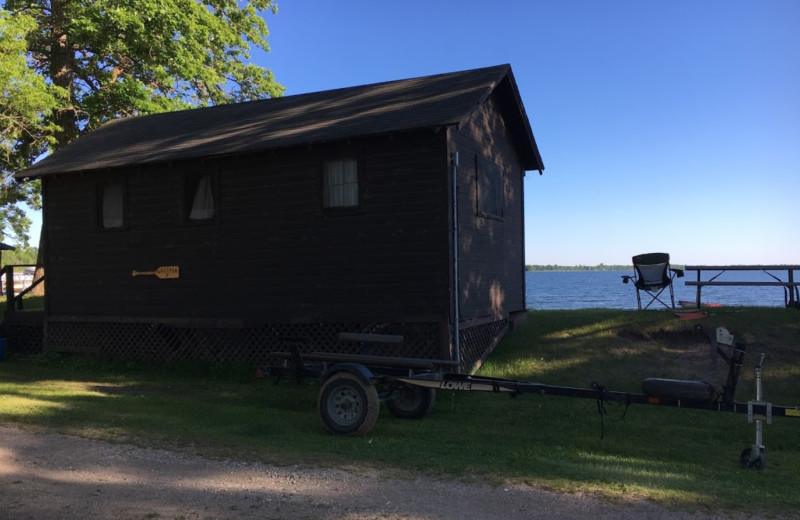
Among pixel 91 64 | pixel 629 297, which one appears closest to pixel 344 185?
pixel 91 64

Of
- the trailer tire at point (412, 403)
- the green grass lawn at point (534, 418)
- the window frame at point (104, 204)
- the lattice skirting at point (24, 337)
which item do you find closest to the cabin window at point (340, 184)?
the green grass lawn at point (534, 418)

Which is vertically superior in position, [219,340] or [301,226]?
[301,226]

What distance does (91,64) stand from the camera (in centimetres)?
2142

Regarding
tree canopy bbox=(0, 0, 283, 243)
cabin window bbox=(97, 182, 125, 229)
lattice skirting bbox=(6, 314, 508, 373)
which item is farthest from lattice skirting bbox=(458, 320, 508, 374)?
tree canopy bbox=(0, 0, 283, 243)

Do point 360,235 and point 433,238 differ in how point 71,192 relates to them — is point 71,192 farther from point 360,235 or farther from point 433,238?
point 433,238

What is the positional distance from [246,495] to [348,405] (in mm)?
2403

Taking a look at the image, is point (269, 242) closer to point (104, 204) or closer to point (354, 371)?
point (104, 204)

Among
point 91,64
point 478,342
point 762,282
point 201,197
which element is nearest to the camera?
point 478,342

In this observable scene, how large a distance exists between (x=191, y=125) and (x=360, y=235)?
A: 5908mm

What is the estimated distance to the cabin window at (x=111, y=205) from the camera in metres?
12.8

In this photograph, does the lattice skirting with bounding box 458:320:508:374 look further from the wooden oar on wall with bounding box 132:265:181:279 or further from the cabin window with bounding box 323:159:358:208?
the wooden oar on wall with bounding box 132:265:181:279

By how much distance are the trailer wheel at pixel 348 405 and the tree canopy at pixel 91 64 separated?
1524 centimetres

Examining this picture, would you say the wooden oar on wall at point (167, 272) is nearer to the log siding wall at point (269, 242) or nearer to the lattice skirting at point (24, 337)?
the log siding wall at point (269, 242)

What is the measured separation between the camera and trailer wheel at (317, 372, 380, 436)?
6.76 meters
